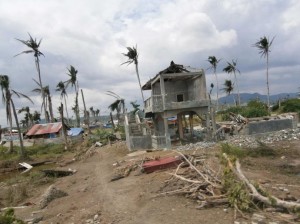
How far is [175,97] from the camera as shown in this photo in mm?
30688

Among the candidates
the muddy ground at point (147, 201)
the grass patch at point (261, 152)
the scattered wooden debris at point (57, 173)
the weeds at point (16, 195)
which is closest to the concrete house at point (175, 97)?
→ the scattered wooden debris at point (57, 173)

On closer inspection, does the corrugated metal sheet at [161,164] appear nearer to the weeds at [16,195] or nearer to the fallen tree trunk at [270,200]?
the fallen tree trunk at [270,200]

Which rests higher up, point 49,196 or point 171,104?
point 171,104

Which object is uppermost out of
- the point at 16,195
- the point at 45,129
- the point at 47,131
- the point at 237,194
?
the point at 45,129

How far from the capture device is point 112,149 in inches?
1323

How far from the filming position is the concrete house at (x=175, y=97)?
27.0 m

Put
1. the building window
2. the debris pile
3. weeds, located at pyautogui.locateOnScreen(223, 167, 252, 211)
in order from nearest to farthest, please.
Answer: weeds, located at pyautogui.locateOnScreen(223, 167, 252, 211)
the debris pile
the building window

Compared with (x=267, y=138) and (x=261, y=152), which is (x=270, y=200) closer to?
(x=261, y=152)

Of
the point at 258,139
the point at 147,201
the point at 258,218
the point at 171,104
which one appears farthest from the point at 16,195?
the point at 258,139

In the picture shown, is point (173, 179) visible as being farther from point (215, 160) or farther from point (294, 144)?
point (294, 144)

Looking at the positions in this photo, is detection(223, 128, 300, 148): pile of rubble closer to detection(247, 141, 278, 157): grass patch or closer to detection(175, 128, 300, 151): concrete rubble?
detection(175, 128, 300, 151): concrete rubble

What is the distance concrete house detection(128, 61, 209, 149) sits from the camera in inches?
1065

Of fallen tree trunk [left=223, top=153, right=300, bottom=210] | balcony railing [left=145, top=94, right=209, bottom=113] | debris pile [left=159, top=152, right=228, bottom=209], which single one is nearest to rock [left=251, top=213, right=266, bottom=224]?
fallen tree trunk [left=223, top=153, right=300, bottom=210]

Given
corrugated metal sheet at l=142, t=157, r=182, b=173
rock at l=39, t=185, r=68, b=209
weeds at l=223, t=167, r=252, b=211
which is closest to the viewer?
weeds at l=223, t=167, r=252, b=211
